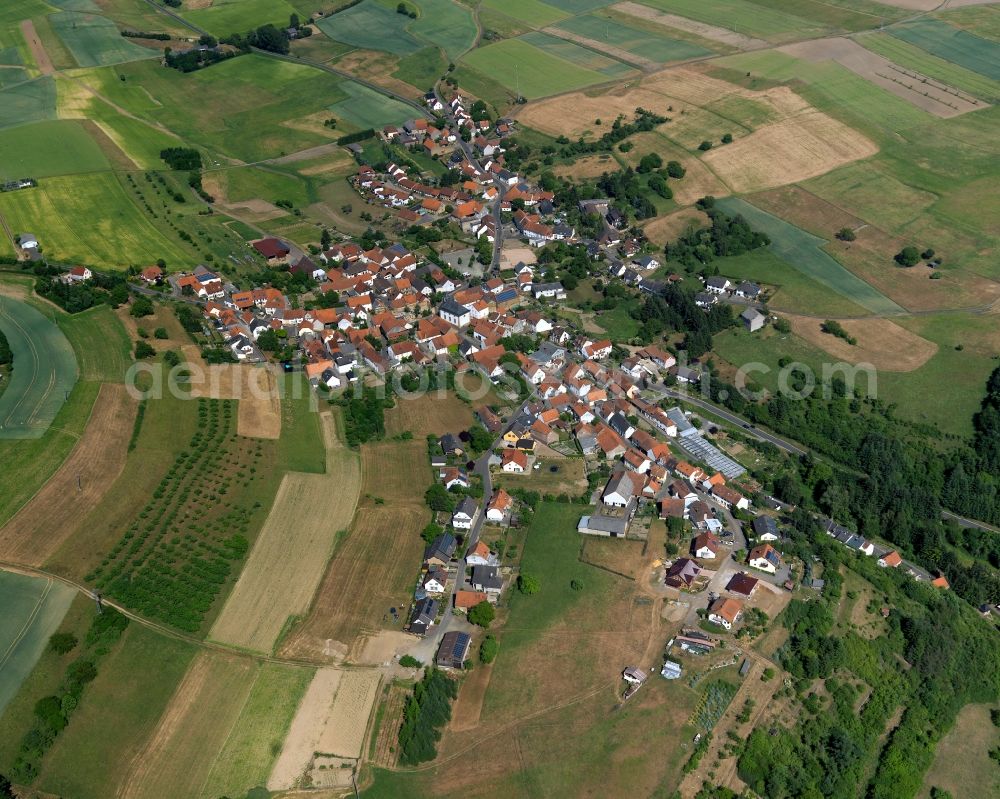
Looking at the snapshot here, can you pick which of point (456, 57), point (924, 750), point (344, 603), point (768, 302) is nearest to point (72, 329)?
point (344, 603)

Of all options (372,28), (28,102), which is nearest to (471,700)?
(28,102)

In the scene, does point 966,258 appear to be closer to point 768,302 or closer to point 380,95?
point 768,302

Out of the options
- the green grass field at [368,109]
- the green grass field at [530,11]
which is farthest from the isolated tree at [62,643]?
the green grass field at [530,11]

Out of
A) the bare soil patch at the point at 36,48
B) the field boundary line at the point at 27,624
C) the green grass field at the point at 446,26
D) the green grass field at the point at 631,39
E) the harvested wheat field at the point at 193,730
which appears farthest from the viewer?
the green grass field at the point at 446,26

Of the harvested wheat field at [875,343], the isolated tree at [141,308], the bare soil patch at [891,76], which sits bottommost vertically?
the isolated tree at [141,308]

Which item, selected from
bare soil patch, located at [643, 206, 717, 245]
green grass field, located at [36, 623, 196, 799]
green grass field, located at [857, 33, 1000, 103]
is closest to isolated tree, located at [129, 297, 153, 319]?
green grass field, located at [36, 623, 196, 799]

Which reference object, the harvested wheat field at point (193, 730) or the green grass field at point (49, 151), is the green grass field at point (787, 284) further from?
the green grass field at point (49, 151)
